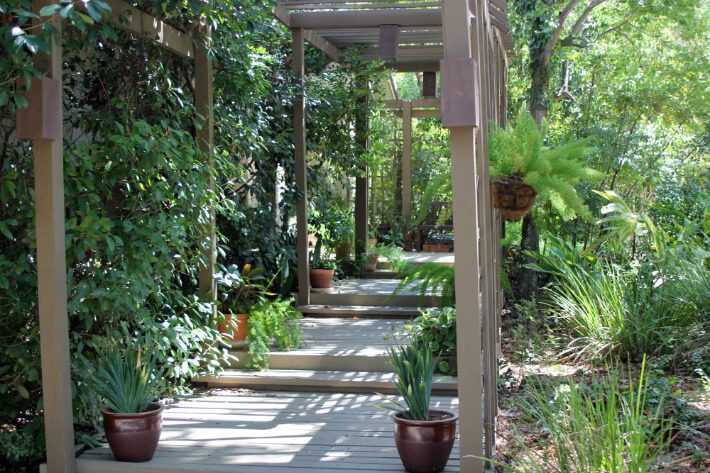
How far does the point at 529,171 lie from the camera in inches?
164

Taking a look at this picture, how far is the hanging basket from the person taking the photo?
4254mm

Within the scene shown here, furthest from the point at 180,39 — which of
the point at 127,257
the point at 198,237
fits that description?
the point at 127,257

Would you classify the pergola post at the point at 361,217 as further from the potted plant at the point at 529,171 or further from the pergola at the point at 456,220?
the pergola at the point at 456,220

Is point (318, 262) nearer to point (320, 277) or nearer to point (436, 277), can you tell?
point (320, 277)

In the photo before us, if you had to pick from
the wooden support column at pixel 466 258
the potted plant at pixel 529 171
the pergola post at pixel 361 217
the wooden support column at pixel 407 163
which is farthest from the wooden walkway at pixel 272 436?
the wooden support column at pixel 407 163

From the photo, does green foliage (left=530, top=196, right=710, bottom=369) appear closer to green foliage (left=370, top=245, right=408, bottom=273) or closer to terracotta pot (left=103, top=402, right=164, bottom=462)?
green foliage (left=370, top=245, right=408, bottom=273)

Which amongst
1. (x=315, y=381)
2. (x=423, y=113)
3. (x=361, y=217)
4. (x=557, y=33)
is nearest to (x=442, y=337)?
(x=315, y=381)

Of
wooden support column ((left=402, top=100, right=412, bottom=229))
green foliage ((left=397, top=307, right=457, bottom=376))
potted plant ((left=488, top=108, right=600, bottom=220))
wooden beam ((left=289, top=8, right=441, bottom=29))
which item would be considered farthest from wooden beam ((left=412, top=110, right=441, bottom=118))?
potted plant ((left=488, top=108, right=600, bottom=220))

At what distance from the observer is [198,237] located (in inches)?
185

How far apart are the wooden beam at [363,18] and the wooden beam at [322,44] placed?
0.18 m

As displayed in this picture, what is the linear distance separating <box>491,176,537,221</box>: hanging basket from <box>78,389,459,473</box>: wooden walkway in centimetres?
121

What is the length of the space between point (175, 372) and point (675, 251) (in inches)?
151

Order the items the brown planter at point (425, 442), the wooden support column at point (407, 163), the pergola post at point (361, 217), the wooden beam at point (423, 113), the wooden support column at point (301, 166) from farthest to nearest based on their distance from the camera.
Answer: the wooden beam at point (423, 113) → the wooden support column at point (407, 163) → the pergola post at point (361, 217) → the wooden support column at point (301, 166) → the brown planter at point (425, 442)

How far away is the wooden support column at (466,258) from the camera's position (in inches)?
118
